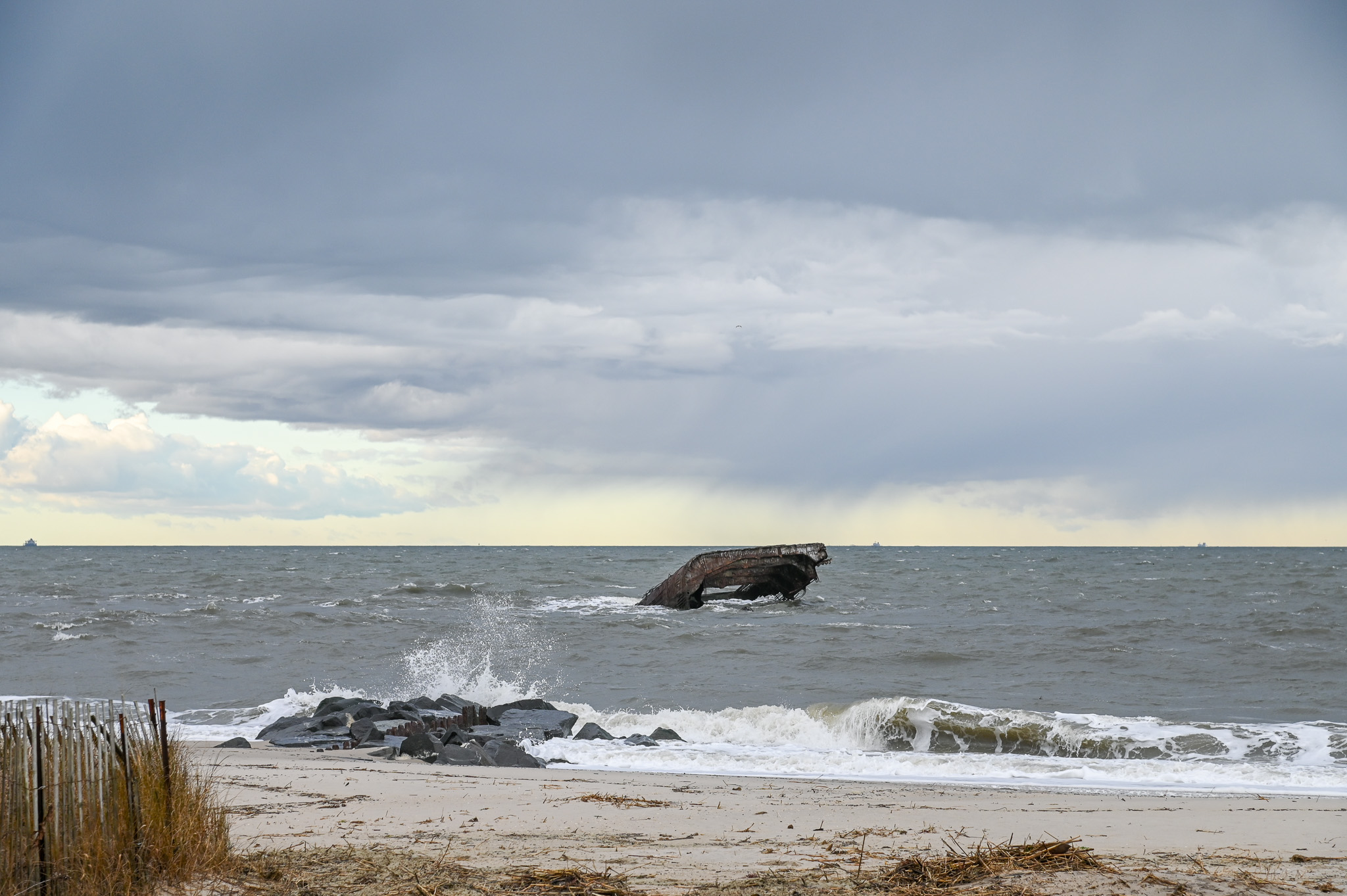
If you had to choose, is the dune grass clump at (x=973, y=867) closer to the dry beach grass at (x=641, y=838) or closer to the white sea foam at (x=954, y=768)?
the dry beach grass at (x=641, y=838)

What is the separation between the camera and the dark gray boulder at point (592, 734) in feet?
38.1

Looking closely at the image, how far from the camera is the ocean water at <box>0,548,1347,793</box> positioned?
10797 millimetres

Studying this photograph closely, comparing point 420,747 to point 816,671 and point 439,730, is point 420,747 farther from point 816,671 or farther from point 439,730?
point 816,671

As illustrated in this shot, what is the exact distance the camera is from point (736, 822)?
658 centimetres

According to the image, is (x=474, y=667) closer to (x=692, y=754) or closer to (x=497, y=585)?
(x=692, y=754)

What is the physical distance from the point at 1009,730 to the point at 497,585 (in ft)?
122

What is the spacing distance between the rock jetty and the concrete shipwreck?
18.9 m

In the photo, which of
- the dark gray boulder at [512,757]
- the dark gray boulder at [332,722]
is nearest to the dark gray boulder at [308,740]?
the dark gray boulder at [332,722]

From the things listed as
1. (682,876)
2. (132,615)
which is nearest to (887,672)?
(682,876)

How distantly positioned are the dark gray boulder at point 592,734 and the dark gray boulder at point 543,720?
181mm

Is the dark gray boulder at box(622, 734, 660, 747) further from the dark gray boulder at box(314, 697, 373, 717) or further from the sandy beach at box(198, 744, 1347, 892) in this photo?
the dark gray boulder at box(314, 697, 373, 717)

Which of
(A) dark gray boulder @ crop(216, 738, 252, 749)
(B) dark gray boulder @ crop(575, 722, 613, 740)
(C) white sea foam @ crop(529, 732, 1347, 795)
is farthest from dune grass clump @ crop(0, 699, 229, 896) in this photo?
(B) dark gray boulder @ crop(575, 722, 613, 740)

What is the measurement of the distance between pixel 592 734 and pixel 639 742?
699 mm

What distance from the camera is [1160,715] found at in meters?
12.9
